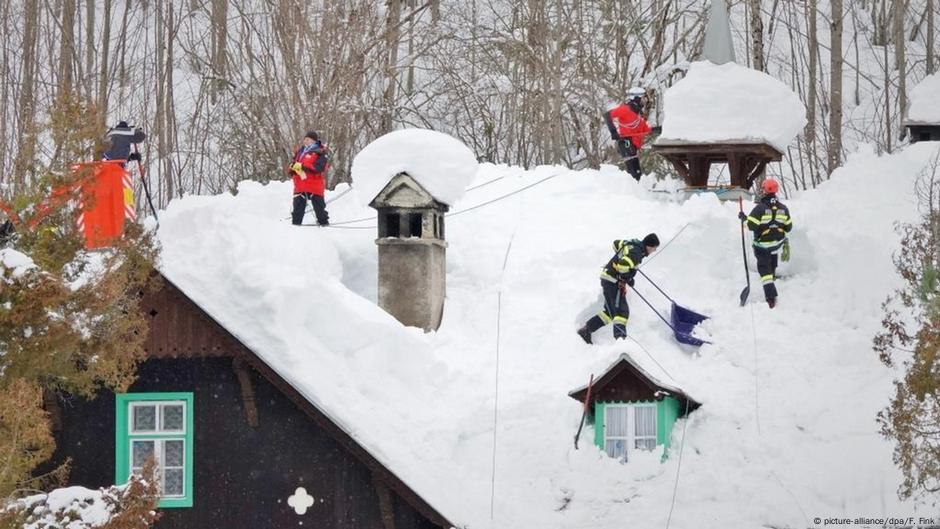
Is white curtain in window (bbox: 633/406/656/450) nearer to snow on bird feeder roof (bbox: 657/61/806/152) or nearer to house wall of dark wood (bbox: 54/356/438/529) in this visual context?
house wall of dark wood (bbox: 54/356/438/529)

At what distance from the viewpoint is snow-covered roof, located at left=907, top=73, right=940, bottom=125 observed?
82.3ft

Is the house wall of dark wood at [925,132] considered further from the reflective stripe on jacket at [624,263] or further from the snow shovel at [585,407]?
the snow shovel at [585,407]

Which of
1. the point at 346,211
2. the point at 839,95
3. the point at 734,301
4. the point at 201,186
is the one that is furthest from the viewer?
the point at 201,186

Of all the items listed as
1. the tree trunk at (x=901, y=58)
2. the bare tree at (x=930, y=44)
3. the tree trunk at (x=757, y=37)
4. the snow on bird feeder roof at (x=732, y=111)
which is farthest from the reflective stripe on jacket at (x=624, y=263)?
the bare tree at (x=930, y=44)

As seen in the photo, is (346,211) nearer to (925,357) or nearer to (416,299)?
(416,299)

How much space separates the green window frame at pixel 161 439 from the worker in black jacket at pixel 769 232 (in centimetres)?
744

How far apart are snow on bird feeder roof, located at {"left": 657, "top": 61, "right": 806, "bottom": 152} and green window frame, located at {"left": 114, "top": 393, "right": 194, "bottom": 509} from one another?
8.78 meters

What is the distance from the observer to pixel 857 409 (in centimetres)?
1883

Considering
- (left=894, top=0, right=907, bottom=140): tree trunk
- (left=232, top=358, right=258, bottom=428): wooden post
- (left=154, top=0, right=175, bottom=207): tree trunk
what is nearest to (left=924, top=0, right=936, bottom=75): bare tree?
(left=894, top=0, right=907, bottom=140): tree trunk

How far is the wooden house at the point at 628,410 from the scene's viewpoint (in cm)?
1833

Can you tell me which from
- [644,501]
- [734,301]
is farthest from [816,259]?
[644,501]

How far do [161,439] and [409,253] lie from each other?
13.0 feet

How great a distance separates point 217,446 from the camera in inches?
709

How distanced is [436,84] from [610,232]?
1538cm
